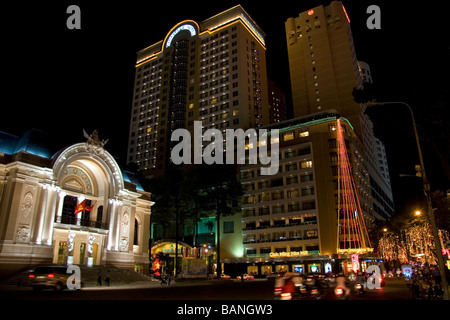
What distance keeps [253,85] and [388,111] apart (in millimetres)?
82421

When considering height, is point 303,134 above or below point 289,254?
above

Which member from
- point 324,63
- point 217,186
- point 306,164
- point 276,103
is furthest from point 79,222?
point 276,103

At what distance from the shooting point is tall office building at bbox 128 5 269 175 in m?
101

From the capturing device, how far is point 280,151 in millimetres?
76688

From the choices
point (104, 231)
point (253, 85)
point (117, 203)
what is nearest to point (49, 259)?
point (104, 231)

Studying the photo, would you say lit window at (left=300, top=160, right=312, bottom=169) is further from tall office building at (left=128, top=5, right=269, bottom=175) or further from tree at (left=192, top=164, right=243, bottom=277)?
tall office building at (left=128, top=5, right=269, bottom=175)

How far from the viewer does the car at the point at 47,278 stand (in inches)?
863

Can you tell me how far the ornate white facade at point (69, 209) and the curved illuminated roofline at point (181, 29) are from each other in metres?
83.3

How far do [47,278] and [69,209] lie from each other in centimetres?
1837

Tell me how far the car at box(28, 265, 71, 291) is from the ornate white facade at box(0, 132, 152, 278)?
11.5 meters

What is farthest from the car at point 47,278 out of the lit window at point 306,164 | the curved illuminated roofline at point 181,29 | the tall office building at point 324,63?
the curved illuminated roofline at point 181,29

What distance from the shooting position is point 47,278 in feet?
72.4

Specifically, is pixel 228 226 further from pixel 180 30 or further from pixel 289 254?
pixel 180 30

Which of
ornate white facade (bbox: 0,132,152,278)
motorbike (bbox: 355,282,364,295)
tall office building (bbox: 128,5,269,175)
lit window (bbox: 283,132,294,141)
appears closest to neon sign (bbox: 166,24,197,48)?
tall office building (bbox: 128,5,269,175)
